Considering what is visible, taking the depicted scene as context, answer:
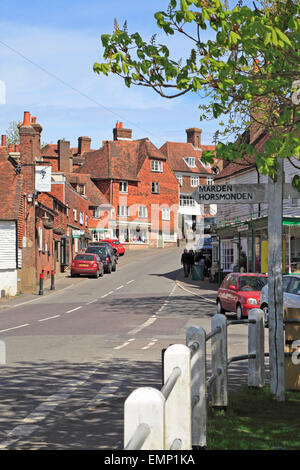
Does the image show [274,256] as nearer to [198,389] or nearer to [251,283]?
[198,389]

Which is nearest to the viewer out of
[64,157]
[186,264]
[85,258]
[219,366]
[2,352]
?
[219,366]

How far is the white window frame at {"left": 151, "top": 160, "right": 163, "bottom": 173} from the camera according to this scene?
8994 cm

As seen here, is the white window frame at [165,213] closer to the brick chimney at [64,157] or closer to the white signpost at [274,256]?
the brick chimney at [64,157]

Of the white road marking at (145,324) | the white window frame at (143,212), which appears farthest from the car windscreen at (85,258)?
the white window frame at (143,212)

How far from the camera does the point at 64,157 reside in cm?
8412

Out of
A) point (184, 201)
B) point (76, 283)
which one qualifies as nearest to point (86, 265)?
point (76, 283)

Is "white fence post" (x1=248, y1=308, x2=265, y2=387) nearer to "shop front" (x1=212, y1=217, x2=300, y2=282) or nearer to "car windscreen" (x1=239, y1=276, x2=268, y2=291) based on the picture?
"car windscreen" (x1=239, y1=276, x2=268, y2=291)

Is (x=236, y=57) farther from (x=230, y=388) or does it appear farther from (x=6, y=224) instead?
(x=6, y=224)

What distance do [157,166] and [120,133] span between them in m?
6.25

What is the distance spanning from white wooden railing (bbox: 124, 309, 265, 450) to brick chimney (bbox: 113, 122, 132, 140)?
267 ft

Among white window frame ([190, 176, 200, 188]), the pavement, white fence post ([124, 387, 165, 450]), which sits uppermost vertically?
white window frame ([190, 176, 200, 188])

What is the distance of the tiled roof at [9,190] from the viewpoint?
3803 cm

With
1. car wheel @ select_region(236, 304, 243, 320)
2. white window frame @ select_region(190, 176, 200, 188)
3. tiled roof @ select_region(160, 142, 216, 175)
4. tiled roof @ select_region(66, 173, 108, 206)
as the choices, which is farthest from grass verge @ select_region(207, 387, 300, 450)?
white window frame @ select_region(190, 176, 200, 188)

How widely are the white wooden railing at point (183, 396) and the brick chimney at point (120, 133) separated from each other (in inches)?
3209
